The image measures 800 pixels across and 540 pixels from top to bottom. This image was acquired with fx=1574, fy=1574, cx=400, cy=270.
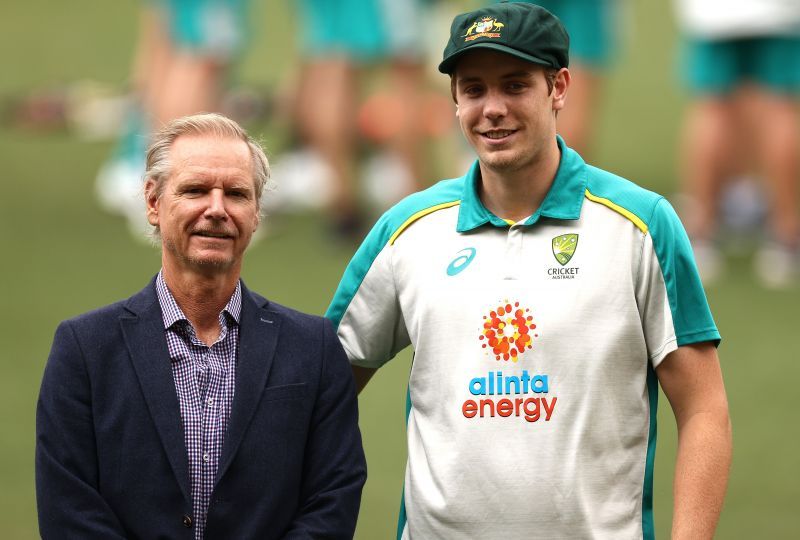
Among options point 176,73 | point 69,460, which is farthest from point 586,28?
point 69,460

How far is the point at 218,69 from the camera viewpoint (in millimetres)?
9586

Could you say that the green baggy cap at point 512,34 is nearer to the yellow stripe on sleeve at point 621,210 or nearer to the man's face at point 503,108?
the man's face at point 503,108

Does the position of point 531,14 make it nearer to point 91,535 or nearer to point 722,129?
point 91,535

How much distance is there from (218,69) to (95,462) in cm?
700

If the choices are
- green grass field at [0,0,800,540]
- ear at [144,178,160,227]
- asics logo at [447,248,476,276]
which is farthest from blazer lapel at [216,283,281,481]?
green grass field at [0,0,800,540]

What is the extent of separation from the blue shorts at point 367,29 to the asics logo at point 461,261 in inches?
253

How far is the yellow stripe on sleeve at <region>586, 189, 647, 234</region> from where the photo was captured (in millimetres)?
2971

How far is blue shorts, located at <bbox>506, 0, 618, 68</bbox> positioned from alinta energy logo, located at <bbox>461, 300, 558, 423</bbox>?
5.82 metres

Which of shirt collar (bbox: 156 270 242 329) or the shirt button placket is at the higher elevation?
the shirt button placket

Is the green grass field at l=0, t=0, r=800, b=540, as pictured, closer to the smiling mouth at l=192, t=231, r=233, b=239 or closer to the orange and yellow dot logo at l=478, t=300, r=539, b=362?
the orange and yellow dot logo at l=478, t=300, r=539, b=362

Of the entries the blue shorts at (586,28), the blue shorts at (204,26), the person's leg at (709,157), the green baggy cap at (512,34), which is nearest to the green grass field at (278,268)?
the person's leg at (709,157)

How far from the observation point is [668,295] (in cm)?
295

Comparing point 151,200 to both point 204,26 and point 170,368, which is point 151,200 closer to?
point 170,368

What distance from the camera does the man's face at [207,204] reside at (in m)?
2.86
